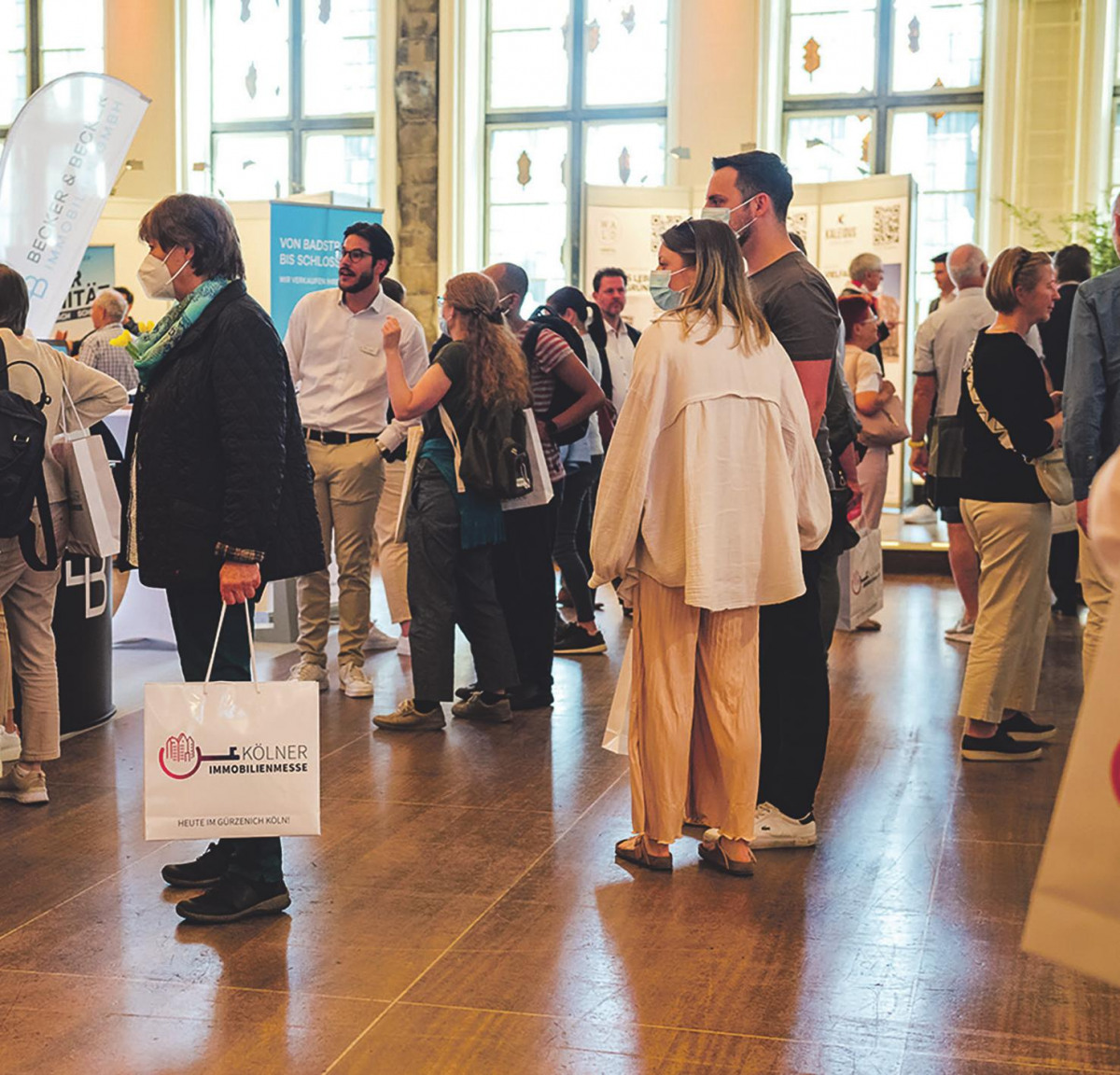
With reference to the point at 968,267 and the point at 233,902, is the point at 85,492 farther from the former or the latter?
the point at 968,267

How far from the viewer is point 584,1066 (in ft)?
8.50

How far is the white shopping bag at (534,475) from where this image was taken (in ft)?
16.8

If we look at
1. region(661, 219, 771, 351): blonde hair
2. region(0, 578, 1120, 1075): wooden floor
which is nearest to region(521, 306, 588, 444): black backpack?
region(0, 578, 1120, 1075): wooden floor

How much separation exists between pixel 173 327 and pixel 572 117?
37.6 feet

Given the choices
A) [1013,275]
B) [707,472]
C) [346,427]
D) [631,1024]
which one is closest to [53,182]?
[346,427]

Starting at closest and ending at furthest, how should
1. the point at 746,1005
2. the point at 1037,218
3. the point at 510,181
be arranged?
the point at 746,1005
the point at 1037,218
the point at 510,181

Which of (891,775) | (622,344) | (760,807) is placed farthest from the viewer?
(622,344)

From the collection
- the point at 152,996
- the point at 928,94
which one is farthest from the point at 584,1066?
the point at 928,94

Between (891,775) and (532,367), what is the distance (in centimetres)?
195

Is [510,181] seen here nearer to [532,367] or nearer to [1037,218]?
[1037,218]

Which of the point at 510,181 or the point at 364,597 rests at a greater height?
the point at 510,181

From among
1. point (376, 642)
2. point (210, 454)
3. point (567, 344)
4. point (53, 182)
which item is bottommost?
point (376, 642)

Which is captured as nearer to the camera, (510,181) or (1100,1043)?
(1100,1043)

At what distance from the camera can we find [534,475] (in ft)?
16.8
